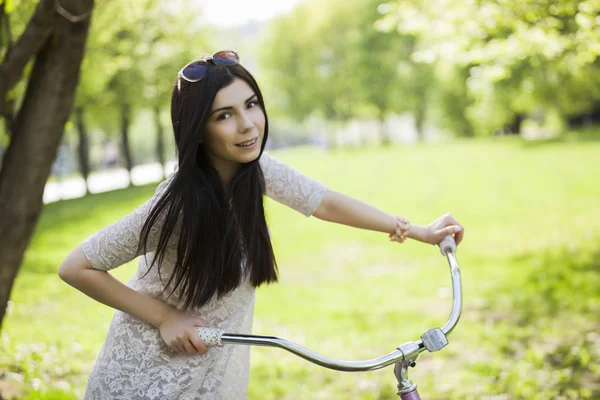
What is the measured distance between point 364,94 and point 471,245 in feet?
119

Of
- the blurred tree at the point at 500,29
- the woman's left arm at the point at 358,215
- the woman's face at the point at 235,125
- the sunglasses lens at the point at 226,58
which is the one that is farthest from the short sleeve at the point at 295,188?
the blurred tree at the point at 500,29

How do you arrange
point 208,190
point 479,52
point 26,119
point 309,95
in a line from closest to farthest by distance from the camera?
point 208,190 < point 26,119 < point 479,52 < point 309,95

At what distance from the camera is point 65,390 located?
554 cm

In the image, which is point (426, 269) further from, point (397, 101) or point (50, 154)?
point (397, 101)

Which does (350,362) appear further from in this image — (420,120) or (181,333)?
(420,120)

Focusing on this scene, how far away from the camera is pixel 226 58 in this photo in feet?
7.37

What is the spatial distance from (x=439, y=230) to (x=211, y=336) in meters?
0.89

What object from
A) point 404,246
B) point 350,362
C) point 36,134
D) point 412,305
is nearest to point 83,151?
point 404,246

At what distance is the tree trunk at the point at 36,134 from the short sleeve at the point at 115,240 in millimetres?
2576

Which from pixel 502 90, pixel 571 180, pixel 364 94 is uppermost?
pixel 364 94

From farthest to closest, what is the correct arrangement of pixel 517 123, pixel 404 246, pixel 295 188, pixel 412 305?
pixel 517 123 → pixel 404 246 → pixel 412 305 → pixel 295 188

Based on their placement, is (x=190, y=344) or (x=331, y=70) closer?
(x=190, y=344)

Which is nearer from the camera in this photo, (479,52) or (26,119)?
(26,119)

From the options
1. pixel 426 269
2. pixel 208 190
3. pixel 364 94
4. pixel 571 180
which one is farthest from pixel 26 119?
pixel 364 94
